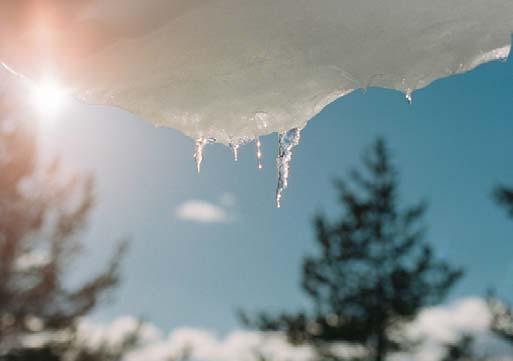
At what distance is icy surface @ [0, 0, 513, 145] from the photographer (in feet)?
3.73

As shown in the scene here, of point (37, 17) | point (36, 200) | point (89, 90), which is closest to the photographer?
point (37, 17)

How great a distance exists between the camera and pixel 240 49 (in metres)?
1.33

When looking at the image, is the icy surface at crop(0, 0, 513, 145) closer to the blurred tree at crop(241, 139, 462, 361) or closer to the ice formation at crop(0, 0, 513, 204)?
the ice formation at crop(0, 0, 513, 204)

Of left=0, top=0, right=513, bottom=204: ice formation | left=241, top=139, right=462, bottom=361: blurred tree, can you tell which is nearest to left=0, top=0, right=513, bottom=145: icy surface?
left=0, top=0, right=513, bottom=204: ice formation

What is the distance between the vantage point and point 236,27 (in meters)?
1.23

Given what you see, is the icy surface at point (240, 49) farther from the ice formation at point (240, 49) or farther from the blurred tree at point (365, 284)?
the blurred tree at point (365, 284)

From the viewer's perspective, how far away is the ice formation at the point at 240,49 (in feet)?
3.73

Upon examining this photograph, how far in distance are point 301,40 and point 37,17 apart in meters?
0.60

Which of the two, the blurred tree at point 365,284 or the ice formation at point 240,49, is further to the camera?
the blurred tree at point 365,284

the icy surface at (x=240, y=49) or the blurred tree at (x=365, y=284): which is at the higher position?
the blurred tree at (x=365, y=284)

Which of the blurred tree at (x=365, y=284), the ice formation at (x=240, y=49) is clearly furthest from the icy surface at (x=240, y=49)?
the blurred tree at (x=365, y=284)

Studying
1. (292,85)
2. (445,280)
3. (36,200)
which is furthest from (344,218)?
(292,85)

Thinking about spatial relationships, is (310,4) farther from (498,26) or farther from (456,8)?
(498,26)

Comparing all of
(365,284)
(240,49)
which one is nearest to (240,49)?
(240,49)
